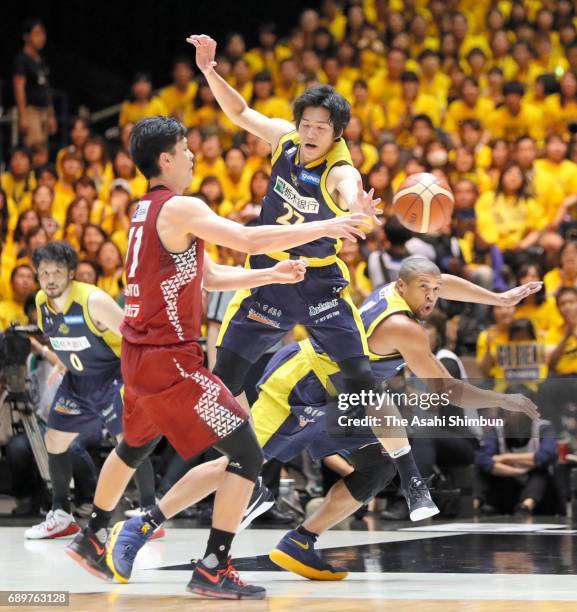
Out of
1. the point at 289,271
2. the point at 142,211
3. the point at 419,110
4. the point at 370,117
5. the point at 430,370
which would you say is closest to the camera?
the point at 289,271

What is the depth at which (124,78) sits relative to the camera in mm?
18984

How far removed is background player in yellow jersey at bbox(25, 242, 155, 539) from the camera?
337 inches

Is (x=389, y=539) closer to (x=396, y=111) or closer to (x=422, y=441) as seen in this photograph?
(x=422, y=441)

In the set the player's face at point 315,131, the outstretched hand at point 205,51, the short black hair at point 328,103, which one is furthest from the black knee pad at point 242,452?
the outstretched hand at point 205,51

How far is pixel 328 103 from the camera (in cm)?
666

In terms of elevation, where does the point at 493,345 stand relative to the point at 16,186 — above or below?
below

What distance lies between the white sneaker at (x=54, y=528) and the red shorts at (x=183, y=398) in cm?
314

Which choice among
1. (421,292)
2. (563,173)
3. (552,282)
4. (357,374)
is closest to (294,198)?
(421,292)

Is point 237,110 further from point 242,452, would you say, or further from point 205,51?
point 242,452

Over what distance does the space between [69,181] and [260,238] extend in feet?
30.0

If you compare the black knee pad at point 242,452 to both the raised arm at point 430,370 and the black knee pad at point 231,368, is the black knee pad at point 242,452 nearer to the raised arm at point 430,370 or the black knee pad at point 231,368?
the black knee pad at point 231,368

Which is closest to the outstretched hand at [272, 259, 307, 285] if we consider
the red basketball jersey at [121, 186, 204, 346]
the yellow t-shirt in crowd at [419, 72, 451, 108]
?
the red basketball jersey at [121, 186, 204, 346]

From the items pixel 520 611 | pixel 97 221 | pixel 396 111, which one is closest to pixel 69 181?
pixel 97 221

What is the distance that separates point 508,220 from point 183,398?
726 centimetres
